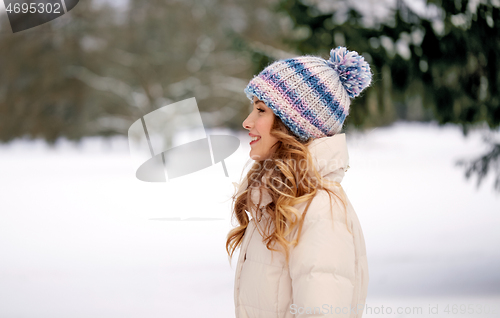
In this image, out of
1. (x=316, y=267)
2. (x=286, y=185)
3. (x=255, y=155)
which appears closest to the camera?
(x=316, y=267)

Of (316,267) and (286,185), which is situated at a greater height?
(286,185)

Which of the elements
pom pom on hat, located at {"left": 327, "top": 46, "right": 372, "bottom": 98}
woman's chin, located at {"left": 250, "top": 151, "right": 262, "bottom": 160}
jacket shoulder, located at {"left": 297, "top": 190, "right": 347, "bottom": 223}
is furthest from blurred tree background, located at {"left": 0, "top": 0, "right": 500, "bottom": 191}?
jacket shoulder, located at {"left": 297, "top": 190, "right": 347, "bottom": 223}

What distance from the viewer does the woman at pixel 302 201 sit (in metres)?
0.94

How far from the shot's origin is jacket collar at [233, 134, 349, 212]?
1.06m

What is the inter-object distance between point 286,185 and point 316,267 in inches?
8.7

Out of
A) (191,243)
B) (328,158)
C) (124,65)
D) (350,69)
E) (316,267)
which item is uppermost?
(124,65)

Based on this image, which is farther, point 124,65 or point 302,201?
point 124,65

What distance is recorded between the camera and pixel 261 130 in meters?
1.12

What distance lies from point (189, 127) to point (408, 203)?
4971 mm

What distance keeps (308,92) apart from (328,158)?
0.19 meters

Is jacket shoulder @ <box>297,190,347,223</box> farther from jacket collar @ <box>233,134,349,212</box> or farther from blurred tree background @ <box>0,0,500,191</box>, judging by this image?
blurred tree background @ <box>0,0,500,191</box>

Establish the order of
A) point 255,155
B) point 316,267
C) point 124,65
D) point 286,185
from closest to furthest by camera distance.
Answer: point 316,267 → point 286,185 → point 255,155 → point 124,65

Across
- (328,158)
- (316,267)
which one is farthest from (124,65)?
(316,267)

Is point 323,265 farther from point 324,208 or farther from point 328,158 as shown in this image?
point 328,158
